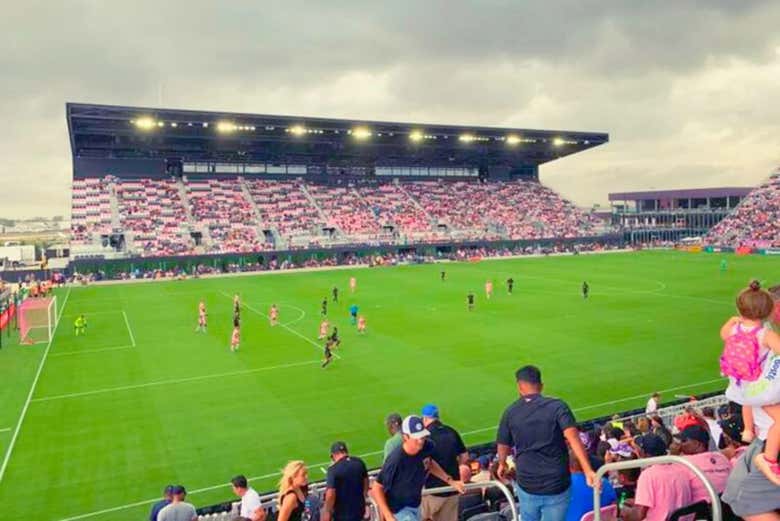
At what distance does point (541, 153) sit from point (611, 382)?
8231 cm

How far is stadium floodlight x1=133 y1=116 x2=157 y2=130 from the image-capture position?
69.1 metres

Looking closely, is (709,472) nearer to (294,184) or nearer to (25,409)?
(25,409)

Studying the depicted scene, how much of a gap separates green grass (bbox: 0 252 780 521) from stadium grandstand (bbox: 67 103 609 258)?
2849cm

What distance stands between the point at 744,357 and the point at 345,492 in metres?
4.25

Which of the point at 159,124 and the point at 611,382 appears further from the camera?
the point at 159,124

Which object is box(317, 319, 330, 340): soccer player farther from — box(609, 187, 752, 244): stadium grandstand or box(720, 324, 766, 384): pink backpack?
box(609, 187, 752, 244): stadium grandstand

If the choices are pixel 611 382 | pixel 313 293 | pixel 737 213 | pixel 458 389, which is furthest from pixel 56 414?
pixel 737 213

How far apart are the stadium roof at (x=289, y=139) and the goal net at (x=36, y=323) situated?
1392 inches

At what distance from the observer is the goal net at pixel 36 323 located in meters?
33.0

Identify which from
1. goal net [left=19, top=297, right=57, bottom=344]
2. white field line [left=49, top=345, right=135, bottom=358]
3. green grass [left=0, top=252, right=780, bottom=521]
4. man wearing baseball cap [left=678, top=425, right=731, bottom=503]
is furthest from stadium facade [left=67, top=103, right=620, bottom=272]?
man wearing baseball cap [left=678, top=425, right=731, bottom=503]

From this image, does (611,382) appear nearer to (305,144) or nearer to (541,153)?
(305,144)

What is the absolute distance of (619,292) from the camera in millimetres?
45625

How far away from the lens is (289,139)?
8088cm

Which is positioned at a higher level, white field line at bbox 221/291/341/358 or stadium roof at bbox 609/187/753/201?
stadium roof at bbox 609/187/753/201
